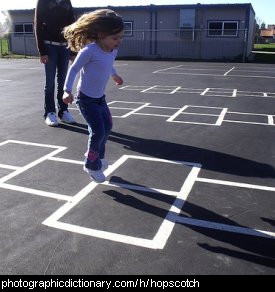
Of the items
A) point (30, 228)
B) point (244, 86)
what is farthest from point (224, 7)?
point (30, 228)

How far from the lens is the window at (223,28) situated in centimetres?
2534

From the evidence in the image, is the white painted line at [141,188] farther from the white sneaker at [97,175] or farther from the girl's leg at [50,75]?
the girl's leg at [50,75]

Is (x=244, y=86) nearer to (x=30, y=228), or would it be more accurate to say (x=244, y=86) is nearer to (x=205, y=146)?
(x=205, y=146)

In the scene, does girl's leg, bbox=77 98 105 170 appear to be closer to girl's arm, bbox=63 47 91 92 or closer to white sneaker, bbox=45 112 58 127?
girl's arm, bbox=63 47 91 92

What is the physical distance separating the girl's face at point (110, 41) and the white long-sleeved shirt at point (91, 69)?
0.16 feet

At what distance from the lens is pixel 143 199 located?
10.9ft

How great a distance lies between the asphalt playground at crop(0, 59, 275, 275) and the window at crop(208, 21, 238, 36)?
68.0 feet

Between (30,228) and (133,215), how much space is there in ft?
2.71

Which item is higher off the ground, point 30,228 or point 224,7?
point 224,7

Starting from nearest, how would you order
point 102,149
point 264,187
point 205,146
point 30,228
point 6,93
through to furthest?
point 30,228 → point 264,187 → point 102,149 → point 205,146 → point 6,93

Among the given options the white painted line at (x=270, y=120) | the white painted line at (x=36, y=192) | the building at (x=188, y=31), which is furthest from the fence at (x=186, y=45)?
the white painted line at (x=36, y=192)

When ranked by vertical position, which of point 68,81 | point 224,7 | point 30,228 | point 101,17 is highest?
point 224,7

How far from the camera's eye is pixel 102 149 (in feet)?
12.7

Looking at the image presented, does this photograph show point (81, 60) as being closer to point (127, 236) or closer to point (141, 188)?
point (141, 188)
